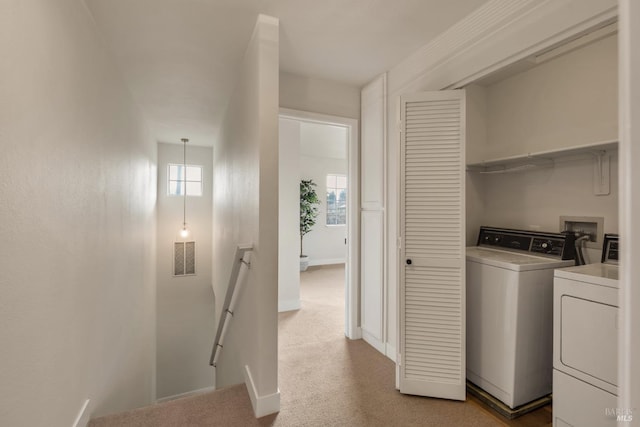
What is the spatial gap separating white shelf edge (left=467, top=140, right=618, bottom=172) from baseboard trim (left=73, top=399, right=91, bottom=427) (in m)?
3.20

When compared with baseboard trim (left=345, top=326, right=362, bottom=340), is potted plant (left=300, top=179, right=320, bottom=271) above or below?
above

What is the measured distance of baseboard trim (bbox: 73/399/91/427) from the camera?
5.53ft

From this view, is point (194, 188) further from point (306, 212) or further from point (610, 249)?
point (610, 249)

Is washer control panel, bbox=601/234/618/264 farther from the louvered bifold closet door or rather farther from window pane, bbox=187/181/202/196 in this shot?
window pane, bbox=187/181/202/196

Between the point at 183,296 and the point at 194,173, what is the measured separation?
240 cm

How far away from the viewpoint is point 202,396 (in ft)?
6.87

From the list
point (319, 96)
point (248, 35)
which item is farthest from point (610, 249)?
point (248, 35)

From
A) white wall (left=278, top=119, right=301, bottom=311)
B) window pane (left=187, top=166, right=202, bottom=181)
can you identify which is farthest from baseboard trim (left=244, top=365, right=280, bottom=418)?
window pane (left=187, top=166, right=202, bottom=181)

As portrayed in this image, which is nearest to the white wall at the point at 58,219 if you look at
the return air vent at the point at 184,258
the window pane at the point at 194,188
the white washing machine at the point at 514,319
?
the white washing machine at the point at 514,319

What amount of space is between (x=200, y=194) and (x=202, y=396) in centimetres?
461

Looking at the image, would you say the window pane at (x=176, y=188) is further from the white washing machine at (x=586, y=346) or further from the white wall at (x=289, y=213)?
the white washing machine at (x=586, y=346)

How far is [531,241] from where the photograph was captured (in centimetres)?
226

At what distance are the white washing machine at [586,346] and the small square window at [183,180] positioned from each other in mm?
5855

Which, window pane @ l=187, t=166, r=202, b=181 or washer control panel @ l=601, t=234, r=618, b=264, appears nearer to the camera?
washer control panel @ l=601, t=234, r=618, b=264
